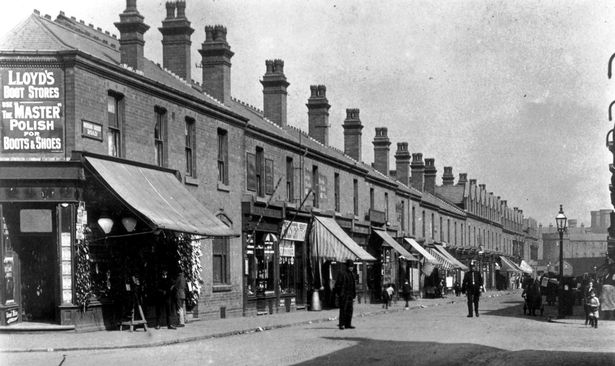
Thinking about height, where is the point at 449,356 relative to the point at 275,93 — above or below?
below

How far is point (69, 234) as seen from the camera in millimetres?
20203

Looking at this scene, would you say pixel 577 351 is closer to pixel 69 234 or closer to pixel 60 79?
pixel 69 234

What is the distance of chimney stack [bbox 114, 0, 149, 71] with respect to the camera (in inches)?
947

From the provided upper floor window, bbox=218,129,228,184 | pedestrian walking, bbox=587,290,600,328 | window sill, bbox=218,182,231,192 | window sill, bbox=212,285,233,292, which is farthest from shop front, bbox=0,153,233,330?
pedestrian walking, bbox=587,290,600,328

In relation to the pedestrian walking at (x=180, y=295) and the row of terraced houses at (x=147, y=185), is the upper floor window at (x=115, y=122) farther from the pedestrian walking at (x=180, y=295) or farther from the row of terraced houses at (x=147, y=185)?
the pedestrian walking at (x=180, y=295)

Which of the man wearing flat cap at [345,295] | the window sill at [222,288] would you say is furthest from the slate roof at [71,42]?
the man wearing flat cap at [345,295]

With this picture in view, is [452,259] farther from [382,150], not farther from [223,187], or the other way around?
[223,187]

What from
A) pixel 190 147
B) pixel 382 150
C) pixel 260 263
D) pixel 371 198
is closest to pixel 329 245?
pixel 260 263

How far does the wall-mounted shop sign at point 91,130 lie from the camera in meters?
20.7

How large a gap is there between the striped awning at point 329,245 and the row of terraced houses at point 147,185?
0.05 metres

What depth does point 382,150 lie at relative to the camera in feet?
185

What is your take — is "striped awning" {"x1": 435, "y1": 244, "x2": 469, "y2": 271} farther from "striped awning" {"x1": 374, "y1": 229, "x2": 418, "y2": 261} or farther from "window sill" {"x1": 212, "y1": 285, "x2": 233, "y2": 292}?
"window sill" {"x1": 212, "y1": 285, "x2": 233, "y2": 292}

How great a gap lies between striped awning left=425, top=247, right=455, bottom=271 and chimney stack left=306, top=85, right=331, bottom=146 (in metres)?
13.0

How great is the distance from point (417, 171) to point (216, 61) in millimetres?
39110
